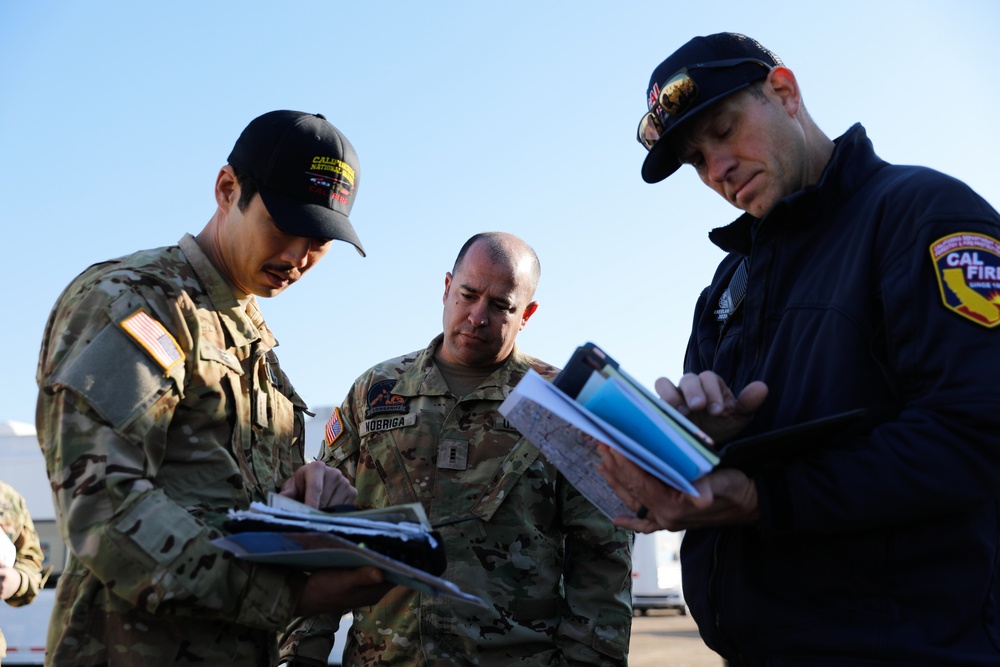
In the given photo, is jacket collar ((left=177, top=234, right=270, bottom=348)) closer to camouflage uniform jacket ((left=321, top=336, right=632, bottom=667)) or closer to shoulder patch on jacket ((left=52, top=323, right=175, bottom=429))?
shoulder patch on jacket ((left=52, top=323, right=175, bottom=429))

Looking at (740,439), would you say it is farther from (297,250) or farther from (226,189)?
(226,189)

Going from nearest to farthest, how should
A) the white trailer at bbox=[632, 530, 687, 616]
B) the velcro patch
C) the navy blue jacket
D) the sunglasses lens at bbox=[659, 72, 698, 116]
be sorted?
the navy blue jacket, the sunglasses lens at bbox=[659, 72, 698, 116], the velcro patch, the white trailer at bbox=[632, 530, 687, 616]

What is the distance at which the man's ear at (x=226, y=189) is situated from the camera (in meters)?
2.73

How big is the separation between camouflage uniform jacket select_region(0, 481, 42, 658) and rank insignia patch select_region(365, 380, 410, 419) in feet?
8.51

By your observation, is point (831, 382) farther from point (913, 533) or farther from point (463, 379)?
point (463, 379)

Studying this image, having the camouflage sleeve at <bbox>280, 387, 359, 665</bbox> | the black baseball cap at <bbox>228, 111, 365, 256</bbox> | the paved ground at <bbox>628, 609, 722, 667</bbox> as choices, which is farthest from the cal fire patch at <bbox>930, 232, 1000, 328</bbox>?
the paved ground at <bbox>628, 609, 722, 667</bbox>

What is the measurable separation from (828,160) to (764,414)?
2.62ft

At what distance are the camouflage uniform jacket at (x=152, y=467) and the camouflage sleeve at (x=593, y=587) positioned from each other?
130 cm

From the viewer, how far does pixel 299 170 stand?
2650 mm

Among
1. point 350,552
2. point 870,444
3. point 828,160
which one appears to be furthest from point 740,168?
point 350,552

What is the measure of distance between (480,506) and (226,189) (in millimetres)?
1585

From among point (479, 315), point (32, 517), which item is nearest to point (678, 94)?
point (479, 315)

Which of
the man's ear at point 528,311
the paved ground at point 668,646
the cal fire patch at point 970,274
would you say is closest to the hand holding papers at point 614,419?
the cal fire patch at point 970,274

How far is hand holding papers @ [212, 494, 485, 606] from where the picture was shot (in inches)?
75.9
